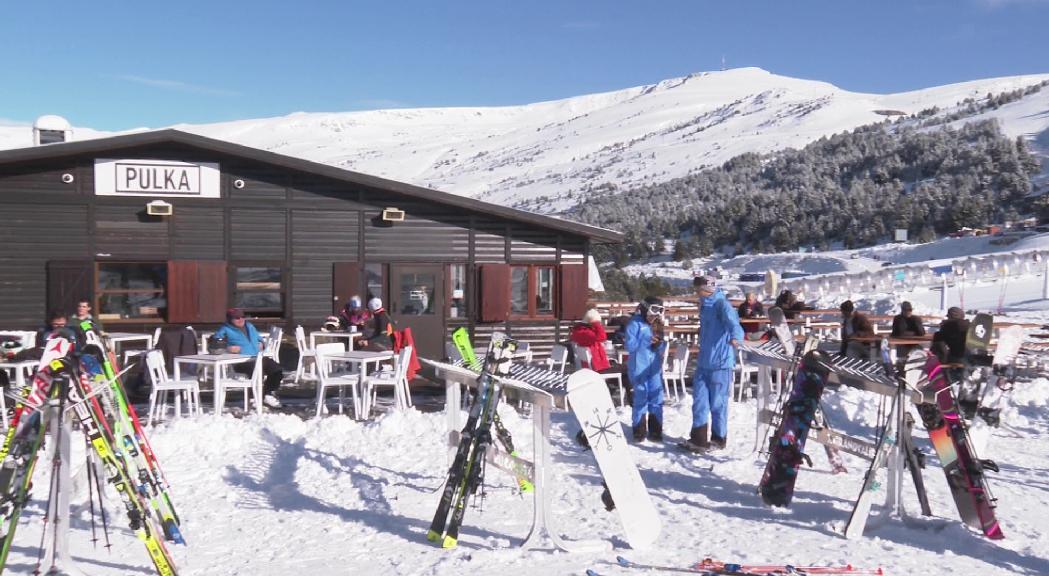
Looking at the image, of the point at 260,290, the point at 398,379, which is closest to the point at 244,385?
the point at 398,379

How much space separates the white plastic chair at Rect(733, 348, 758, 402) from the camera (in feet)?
34.5

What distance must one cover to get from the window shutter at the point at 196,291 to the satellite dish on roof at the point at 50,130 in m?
3.53

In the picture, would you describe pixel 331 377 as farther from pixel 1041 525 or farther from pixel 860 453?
pixel 1041 525

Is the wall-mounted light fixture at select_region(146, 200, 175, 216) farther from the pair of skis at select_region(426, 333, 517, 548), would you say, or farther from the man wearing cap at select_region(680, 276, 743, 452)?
the pair of skis at select_region(426, 333, 517, 548)

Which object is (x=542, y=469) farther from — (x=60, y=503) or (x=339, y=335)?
(x=339, y=335)

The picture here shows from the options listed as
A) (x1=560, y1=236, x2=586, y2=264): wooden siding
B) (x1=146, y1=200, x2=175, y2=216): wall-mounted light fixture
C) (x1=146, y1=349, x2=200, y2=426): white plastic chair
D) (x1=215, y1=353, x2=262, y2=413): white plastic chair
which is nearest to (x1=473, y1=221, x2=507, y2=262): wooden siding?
(x1=560, y1=236, x2=586, y2=264): wooden siding

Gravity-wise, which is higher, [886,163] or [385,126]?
[385,126]

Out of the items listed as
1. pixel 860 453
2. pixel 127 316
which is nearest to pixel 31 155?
pixel 127 316

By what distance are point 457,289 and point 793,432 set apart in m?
7.82

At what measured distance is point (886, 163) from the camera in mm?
53500

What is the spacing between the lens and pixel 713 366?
7.75 metres

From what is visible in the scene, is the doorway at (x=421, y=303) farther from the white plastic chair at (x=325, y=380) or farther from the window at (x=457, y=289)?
the white plastic chair at (x=325, y=380)

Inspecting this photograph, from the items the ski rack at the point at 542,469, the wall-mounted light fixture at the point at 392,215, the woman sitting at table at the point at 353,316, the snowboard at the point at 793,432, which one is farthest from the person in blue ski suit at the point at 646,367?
the wall-mounted light fixture at the point at 392,215

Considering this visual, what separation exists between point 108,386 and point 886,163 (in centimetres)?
5409
